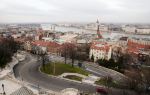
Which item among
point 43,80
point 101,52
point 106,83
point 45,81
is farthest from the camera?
point 101,52

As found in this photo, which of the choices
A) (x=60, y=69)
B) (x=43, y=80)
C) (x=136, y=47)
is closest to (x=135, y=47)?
(x=136, y=47)

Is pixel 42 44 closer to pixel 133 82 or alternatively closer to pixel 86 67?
pixel 86 67

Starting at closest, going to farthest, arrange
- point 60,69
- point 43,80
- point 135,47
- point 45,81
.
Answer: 1. point 45,81
2. point 43,80
3. point 60,69
4. point 135,47

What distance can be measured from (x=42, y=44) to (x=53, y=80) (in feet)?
99.1

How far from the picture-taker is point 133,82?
2481 centimetres

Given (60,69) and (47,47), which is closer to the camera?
(60,69)

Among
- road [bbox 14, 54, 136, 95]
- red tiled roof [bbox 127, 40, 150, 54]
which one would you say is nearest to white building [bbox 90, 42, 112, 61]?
red tiled roof [bbox 127, 40, 150, 54]

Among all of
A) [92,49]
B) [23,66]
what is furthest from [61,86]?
[92,49]

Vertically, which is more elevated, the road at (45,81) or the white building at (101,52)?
the white building at (101,52)

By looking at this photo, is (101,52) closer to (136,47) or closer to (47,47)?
(47,47)

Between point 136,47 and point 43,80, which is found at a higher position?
point 136,47

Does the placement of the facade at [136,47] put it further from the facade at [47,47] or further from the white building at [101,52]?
the facade at [47,47]

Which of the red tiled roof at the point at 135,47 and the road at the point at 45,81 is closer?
the road at the point at 45,81

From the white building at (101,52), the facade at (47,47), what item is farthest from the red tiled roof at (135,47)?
the facade at (47,47)
